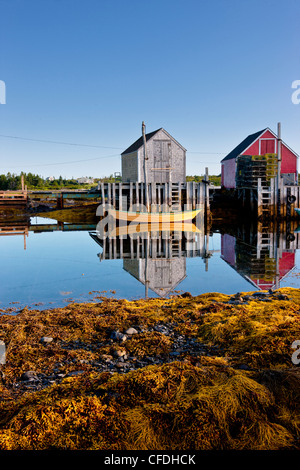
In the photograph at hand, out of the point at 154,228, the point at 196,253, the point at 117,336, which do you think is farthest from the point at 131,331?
the point at 154,228

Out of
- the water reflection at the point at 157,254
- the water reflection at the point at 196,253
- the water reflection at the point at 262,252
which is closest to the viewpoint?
the water reflection at the point at 157,254

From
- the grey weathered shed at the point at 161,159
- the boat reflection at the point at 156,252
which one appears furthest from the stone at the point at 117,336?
the grey weathered shed at the point at 161,159

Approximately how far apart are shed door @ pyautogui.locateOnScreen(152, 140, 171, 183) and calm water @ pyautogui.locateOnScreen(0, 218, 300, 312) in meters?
15.8

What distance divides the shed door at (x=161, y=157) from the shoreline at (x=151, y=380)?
32.1m

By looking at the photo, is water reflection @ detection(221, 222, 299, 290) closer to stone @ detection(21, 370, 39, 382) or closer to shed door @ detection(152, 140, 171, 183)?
stone @ detection(21, 370, 39, 382)

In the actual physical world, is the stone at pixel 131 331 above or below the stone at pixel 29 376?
above

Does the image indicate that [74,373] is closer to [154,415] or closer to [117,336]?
[117,336]

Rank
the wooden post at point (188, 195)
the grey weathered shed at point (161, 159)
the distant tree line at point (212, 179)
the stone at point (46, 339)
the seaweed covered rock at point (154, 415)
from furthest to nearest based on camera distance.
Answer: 1. the distant tree line at point (212, 179)
2. the grey weathered shed at point (161, 159)
3. the wooden post at point (188, 195)
4. the stone at point (46, 339)
5. the seaweed covered rock at point (154, 415)

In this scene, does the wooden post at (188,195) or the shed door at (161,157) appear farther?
the shed door at (161,157)

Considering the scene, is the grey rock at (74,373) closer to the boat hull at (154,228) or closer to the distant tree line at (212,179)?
the boat hull at (154,228)

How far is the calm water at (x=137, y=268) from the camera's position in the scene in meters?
13.0

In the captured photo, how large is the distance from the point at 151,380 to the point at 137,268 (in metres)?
11.5

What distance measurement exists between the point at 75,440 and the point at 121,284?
971 centimetres
